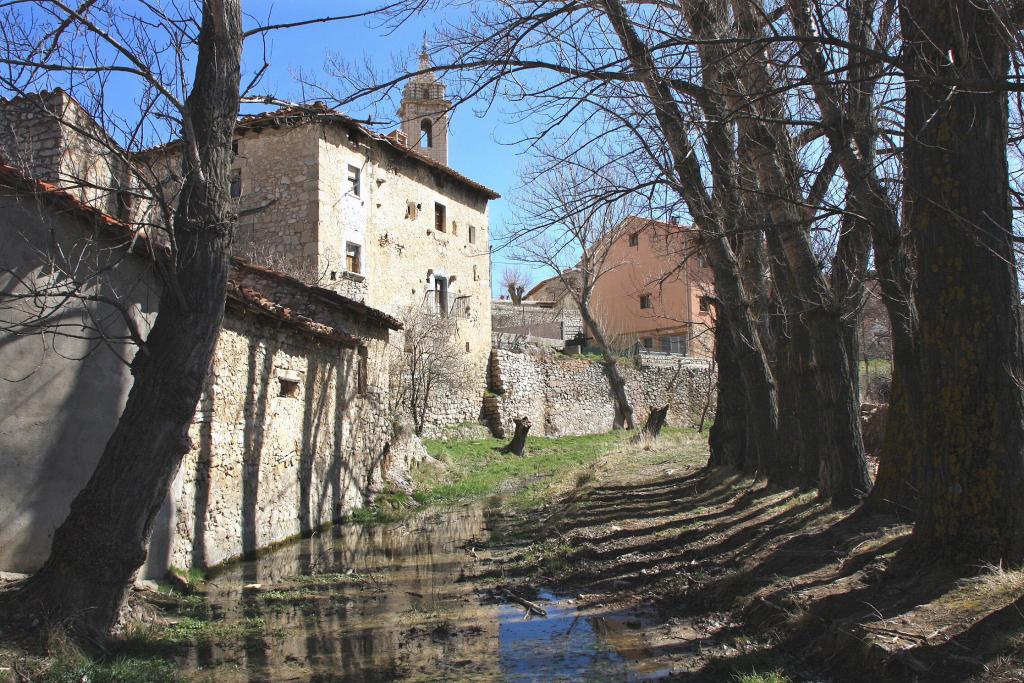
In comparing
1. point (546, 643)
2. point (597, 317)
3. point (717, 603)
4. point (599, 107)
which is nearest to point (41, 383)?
point (546, 643)

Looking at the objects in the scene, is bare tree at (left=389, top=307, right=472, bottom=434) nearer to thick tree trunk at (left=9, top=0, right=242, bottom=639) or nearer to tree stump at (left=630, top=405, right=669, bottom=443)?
tree stump at (left=630, top=405, right=669, bottom=443)

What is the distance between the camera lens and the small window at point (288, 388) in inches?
453

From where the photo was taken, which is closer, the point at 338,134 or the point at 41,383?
the point at 41,383

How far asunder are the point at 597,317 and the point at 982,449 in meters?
36.9

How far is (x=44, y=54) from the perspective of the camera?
18.6ft

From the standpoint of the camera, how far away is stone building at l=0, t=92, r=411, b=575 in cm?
693

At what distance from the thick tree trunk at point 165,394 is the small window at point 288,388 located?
224 inches

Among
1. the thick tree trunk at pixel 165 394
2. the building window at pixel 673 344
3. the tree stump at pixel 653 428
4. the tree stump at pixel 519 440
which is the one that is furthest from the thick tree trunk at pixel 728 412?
the building window at pixel 673 344

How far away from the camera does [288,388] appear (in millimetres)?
11766

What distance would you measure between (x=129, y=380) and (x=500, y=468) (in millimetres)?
14427

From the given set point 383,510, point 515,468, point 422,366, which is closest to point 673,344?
point 422,366

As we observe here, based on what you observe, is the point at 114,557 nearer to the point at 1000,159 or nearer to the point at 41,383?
the point at 41,383

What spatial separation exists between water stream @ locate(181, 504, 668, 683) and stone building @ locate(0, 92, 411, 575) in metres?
1.25

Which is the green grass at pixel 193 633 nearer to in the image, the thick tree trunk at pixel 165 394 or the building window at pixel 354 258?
the thick tree trunk at pixel 165 394
